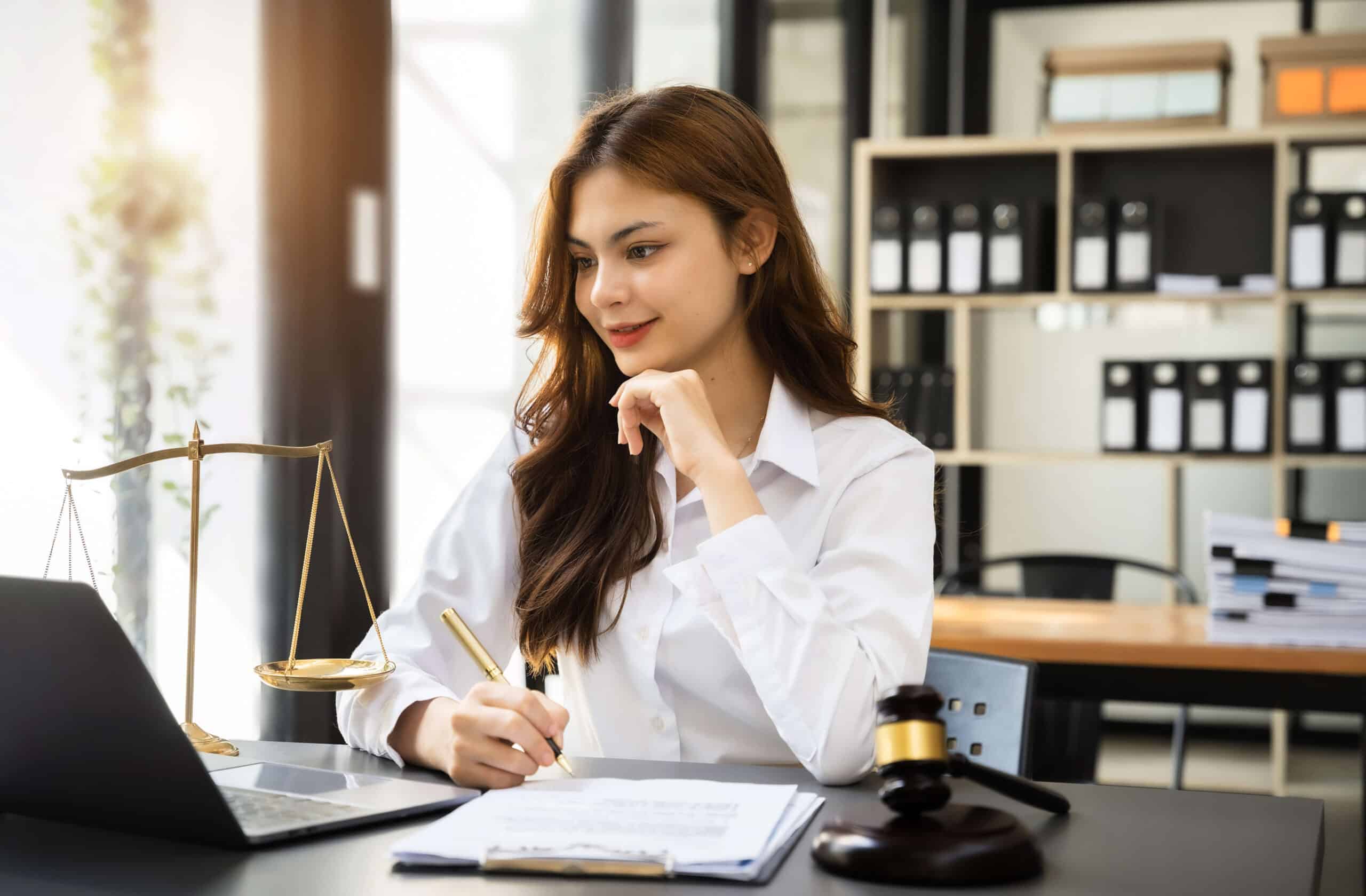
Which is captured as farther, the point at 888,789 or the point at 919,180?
the point at 919,180

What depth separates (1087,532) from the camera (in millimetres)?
4648

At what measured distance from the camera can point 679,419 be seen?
135 cm

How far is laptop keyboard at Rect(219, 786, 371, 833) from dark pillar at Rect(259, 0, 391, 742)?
0.89 m

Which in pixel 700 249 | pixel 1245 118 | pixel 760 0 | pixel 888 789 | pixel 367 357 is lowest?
pixel 888 789

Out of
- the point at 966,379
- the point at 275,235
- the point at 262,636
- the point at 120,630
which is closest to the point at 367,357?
the point at 275,235

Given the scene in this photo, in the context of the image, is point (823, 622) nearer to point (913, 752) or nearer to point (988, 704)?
point (988, 704)

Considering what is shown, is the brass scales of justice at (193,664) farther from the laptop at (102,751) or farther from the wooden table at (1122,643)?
the wooden table at (1122,643)

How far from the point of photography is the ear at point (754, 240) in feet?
5.30

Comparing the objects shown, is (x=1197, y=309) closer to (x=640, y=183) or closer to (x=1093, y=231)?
(x=1093, y=231)

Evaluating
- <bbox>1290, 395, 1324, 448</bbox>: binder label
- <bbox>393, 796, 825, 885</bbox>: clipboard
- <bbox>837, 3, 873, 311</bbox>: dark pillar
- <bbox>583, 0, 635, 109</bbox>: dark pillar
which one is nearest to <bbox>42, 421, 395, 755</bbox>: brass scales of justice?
<bbox>393, 796, 825, 885</bbox>: clipboard

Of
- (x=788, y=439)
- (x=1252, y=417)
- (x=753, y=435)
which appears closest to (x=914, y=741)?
Result: (x=788, y=439)

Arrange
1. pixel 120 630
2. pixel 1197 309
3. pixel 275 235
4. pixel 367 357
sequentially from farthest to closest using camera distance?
pixel 1197 309 < pixel 367 357 < pixel 275 235 < pixel 120 630

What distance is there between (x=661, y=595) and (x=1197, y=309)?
3.50 meters

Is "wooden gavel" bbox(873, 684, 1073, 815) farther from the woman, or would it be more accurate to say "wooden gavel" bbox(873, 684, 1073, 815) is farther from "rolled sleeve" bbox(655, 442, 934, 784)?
the woman
